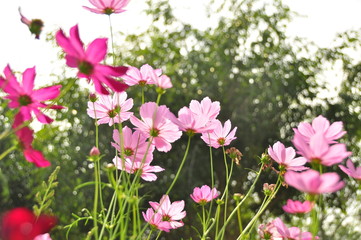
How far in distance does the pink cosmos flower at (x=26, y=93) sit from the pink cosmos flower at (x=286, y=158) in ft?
1.16

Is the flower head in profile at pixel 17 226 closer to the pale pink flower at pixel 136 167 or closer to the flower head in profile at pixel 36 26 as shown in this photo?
the flower head in profile at pixel 36 26

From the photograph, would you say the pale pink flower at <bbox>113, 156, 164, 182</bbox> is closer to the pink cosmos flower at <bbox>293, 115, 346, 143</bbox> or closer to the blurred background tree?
the pink cosmos flower at <bbox>293, 115, 346, 143</bbox>

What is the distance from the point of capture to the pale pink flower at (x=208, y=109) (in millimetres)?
743

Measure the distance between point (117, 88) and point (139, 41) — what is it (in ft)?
18.7

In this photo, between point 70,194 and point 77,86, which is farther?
point 77,86

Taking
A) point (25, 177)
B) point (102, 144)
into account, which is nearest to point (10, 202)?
point (25, 177)

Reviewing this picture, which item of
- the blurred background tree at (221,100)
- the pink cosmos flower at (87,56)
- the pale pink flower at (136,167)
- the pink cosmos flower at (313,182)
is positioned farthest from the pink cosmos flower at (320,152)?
the blurred background tree at (221,100)

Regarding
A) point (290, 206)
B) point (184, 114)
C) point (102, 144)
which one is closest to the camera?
point (290, 206)

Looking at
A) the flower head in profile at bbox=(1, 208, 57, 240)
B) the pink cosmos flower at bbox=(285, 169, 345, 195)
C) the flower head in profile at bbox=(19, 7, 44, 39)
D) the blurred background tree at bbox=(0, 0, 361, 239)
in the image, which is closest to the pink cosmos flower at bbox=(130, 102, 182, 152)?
the flower head in profile at bbox=(19, 7, 44, 39)

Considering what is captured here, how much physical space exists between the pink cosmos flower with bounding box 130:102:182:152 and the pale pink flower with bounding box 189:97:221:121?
72mm

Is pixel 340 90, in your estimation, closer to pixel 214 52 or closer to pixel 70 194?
pixel 214 52

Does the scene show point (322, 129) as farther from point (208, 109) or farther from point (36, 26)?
point (36, 26)

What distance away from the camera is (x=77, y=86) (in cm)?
577

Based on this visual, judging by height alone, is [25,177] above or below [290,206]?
below
